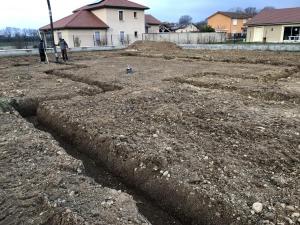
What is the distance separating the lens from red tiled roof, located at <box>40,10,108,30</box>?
29.8m

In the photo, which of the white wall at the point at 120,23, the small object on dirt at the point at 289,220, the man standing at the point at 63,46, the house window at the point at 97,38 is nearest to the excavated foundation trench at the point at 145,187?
the small object on dirt at the point at 289,220

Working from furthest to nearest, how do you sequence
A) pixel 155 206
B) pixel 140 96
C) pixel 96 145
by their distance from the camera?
pixel 140 96 < pixel 96 145 < pixel 155 206

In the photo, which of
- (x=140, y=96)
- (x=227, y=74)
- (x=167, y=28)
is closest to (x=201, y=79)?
(x=227, y=74)

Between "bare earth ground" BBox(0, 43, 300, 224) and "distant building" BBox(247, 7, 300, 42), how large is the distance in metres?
22.2

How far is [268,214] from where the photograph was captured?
3.08m

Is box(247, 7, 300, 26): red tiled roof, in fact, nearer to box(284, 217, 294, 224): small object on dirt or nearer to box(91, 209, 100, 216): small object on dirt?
box(284, 217, 294, 224): small object on dirt

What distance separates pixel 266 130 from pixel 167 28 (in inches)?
1725

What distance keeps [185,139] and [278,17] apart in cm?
2990

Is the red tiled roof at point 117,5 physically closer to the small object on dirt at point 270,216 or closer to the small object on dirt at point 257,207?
the small object on dirt at point 257,207

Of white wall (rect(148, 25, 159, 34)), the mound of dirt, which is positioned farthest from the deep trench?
white wall (rect(148, 25, 159, 34))

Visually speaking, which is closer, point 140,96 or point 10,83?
point 140,96

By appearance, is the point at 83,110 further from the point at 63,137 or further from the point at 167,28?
the point at 167,28

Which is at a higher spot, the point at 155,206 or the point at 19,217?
the point at 19,217

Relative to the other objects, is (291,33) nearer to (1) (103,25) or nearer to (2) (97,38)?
(1) (103,25)
